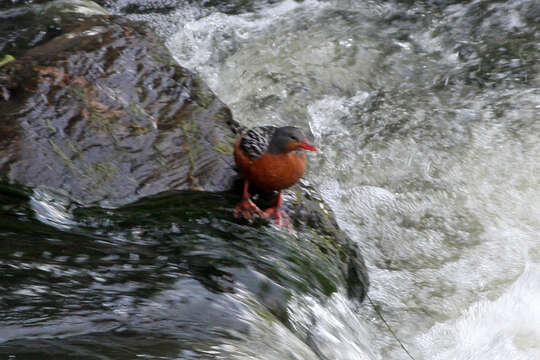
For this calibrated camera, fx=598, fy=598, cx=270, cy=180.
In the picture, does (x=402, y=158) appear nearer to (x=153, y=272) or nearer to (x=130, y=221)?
(x=130, y=221)

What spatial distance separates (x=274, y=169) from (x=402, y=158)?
2.45 m

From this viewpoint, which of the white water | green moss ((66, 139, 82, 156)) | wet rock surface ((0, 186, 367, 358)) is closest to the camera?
wet rock surface ((0, 186, 367, 358))

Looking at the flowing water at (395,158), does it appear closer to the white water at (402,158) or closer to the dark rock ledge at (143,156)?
the white water at (402,158)

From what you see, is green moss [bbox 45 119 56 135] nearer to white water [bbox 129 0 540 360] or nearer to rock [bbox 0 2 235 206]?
rock [bbox 0 2 235 206]

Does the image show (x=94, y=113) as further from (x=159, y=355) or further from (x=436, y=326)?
(x=436, y=326)

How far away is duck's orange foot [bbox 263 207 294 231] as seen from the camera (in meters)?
3.48

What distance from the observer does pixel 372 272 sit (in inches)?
179

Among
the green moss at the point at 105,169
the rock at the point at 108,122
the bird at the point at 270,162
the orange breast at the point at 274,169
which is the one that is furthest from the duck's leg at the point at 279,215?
the green moss at the point at 105,169

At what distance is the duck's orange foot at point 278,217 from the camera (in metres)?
3.48

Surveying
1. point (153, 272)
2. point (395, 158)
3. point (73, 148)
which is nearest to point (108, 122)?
point (73, 148)

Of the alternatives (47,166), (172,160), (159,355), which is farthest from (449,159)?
(159,355)

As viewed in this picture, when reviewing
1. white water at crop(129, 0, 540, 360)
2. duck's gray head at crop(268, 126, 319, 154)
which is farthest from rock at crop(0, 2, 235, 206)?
white water at crop(129, 0, 540, 360)

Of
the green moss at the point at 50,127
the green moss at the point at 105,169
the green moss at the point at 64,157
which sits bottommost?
the green moss at the point at 105,169

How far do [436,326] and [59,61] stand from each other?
3.17m
